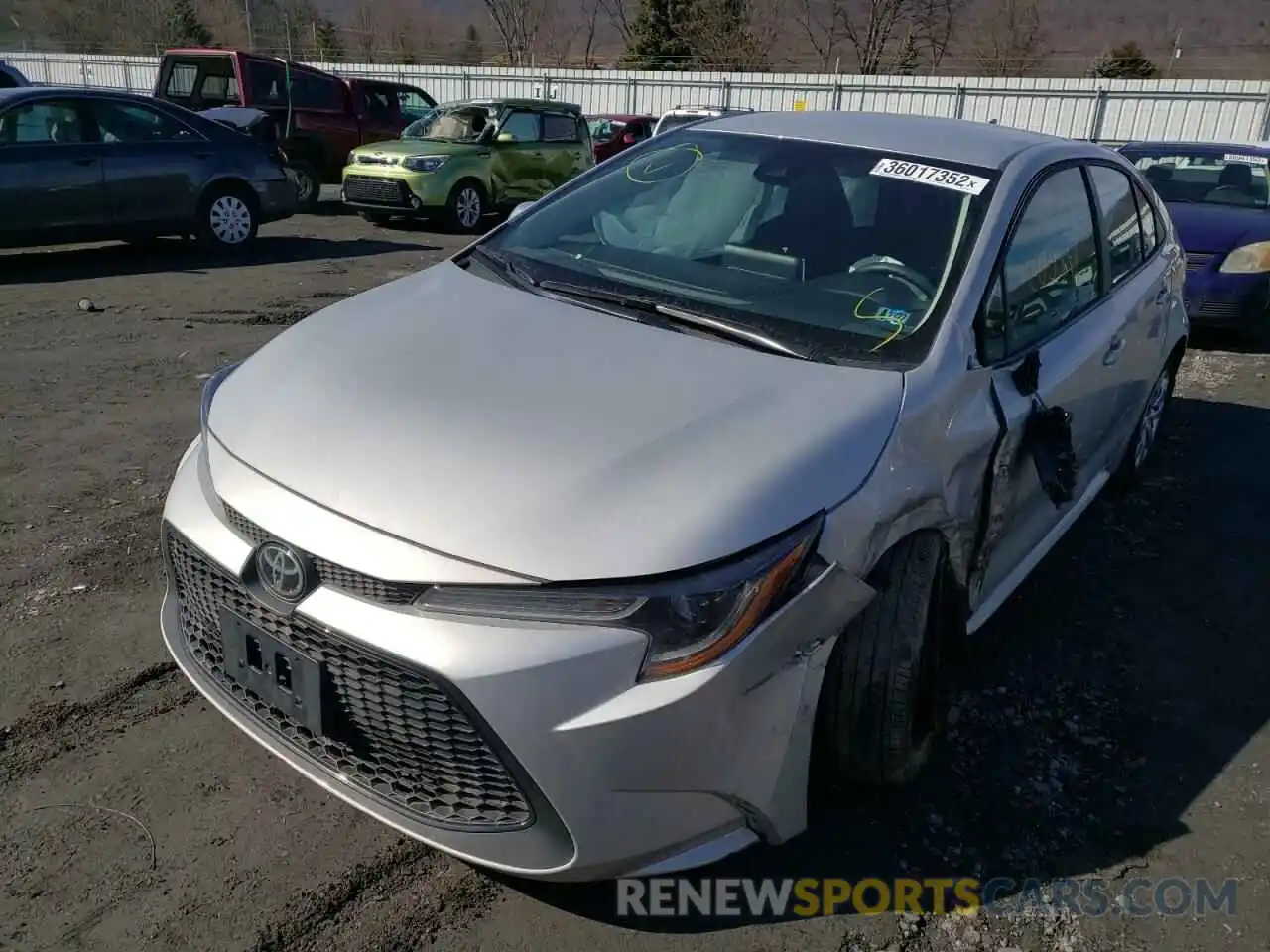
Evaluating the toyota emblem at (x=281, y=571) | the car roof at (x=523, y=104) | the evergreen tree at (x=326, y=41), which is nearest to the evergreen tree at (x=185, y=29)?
the evergreen tree at (x=326, y=41)

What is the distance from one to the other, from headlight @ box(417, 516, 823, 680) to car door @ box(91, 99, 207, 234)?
8480mm

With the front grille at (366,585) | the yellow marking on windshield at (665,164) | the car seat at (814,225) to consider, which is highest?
the yellow marking on windshield at (665,164)

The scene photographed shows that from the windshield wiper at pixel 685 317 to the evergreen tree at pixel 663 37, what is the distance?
1727 inches

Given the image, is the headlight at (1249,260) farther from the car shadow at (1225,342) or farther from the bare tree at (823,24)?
the bare tree at (823,24)

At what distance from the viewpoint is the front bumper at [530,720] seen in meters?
1.87

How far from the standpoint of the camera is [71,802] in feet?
8.17

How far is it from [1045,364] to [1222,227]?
591cm


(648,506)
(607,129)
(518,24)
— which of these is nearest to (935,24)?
(518,24)

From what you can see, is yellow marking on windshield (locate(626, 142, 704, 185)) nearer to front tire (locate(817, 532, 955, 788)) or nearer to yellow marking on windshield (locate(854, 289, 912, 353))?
yellow marking on windshield (locate(854, 289, 912, 353))

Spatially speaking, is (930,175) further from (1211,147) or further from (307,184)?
(307,184)

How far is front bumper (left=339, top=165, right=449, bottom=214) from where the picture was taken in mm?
12023

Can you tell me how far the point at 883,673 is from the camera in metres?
2.31

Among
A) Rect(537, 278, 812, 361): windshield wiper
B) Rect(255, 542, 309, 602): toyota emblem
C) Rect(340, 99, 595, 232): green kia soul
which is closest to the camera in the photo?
Rect(255, 542, 309, 602): toyota emblem

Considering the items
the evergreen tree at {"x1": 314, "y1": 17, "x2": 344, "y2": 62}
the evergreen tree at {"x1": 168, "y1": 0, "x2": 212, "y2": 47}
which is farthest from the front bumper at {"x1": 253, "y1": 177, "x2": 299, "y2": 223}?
the evergreen tree at {"x1": 168, "y1": 0, "x2": 212, "y2": 47}
